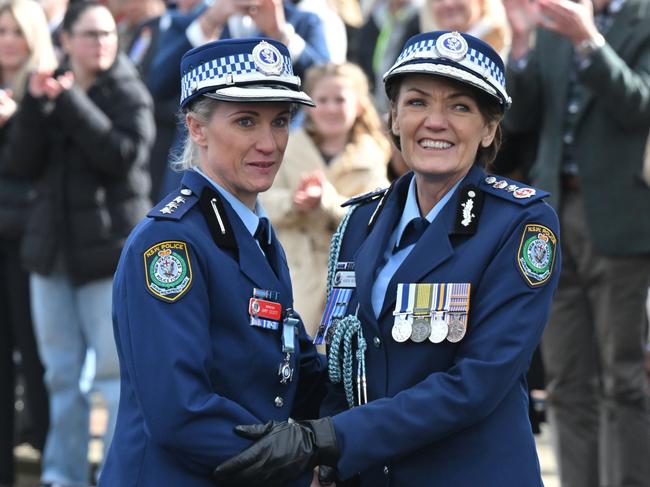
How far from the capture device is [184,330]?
337 centimetres

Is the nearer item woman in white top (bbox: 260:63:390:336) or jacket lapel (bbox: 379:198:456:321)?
jacket lapel (bbox: 379:198:456:321)

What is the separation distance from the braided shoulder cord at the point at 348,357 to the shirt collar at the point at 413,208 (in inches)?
10.8

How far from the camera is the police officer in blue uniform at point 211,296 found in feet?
11.1

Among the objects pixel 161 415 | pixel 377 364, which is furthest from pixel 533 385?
pixel 161 415

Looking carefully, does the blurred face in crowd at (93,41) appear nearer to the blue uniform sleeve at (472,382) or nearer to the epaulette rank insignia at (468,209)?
the epaulette rank insignia at (468,209)

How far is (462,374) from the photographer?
3.43m

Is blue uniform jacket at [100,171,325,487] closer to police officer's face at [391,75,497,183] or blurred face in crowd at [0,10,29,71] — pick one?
police officer's face at [391,75,497,183]

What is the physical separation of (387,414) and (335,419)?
14cm

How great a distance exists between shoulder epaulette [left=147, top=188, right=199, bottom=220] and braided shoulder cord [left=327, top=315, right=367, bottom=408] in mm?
545

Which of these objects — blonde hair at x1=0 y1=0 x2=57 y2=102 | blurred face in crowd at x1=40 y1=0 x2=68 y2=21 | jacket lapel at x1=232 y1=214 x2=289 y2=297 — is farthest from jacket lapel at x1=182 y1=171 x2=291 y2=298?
blurred face in crowd at x1=40 y1=0 x2=68 y2=21

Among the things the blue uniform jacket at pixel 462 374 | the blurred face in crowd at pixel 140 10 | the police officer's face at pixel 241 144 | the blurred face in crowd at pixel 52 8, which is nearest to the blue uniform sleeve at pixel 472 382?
the blue uniform jacket at pixel 462 374

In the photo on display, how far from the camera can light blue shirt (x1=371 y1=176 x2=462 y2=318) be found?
12.1 ft

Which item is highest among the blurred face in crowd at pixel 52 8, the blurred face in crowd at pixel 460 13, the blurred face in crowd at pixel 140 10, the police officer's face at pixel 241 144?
the blurred face in crowd at pixel 140 10

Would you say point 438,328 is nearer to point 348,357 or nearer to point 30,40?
point 348,357
